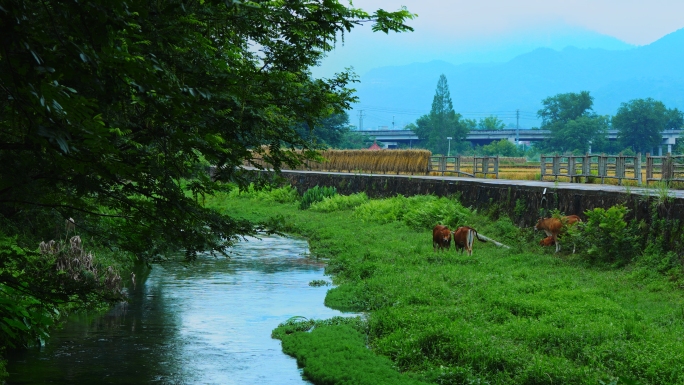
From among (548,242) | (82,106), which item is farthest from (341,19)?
(548,242)

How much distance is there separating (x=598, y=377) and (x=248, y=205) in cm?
3340

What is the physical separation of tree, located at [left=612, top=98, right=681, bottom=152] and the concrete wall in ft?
286

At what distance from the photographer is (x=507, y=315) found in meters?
12.0

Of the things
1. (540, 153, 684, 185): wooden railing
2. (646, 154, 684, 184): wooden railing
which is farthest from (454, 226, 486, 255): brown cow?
(646, 154, 684, 184): wooden railing

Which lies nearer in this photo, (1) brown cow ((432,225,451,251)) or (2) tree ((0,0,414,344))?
(2) tree ((0,0,414,344))

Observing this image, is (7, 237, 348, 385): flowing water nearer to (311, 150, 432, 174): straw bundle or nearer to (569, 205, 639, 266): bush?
(569, 205, 639, 266): bush

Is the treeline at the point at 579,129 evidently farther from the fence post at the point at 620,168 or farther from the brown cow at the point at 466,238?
the brown cow at the point at 466,238

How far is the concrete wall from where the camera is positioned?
17.6 meters

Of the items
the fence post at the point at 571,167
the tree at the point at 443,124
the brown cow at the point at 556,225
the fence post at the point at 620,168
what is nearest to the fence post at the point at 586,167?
the fence post at the point at 571,167

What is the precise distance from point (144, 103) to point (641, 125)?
122 meters

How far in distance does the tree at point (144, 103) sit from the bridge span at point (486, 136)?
122940mm

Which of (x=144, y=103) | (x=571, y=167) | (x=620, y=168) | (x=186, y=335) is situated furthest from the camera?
(x=571, y=167)

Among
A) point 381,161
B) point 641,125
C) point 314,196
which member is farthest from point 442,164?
point 641,125

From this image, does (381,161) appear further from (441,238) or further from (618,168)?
(441,238)
